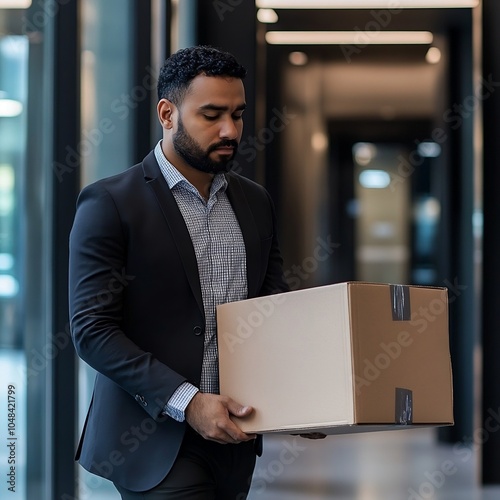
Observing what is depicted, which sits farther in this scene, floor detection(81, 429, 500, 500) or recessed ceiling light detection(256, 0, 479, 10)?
recessed ceiling light detection(256, 0, 479, 10)

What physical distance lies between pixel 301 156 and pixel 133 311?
4971 mm

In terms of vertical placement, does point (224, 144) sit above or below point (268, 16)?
below

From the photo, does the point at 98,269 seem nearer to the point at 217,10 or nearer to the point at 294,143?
the point at 217,10

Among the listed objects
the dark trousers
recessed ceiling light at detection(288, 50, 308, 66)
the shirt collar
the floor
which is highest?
recessed ceiling light at detection(288, 50, 308, 66)

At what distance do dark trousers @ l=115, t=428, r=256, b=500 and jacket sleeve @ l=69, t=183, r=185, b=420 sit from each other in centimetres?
13

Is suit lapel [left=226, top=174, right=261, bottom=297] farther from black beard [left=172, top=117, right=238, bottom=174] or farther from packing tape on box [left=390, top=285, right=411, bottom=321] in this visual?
packing tape on box [left=390, top=285, right=411, bottom=321]

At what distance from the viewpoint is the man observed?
1791mm

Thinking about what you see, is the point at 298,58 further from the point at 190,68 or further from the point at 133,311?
the point at 133,311

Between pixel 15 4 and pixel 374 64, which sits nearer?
pixel 15 4

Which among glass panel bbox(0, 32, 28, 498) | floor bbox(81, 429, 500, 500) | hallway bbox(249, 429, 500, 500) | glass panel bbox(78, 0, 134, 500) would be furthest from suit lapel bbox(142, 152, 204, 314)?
hallway bbox(249, 429, 500, 500)

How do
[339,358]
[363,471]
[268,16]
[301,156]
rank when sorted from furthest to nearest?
[301,156] < [268,16] < [363,471] < [339,358]

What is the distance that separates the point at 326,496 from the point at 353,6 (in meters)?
2.49

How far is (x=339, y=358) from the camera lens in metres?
1.70

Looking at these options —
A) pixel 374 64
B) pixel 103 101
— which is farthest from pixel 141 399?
pixel 374 64
